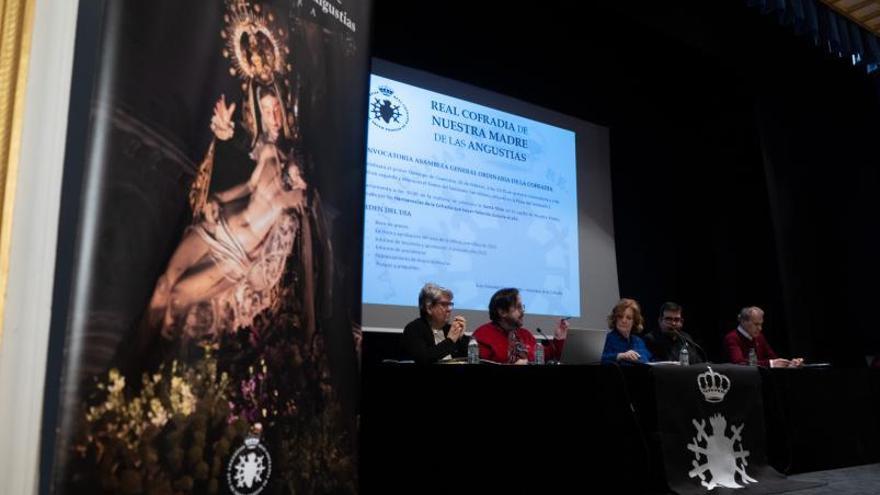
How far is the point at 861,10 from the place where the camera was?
4934 millimetres

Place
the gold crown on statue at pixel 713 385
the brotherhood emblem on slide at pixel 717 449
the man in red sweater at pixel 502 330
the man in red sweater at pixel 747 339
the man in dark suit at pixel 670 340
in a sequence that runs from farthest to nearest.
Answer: the man in red sweater at pixel 747 339
the man in dark suit at pixel 670 340
the man in red sweater at pixel 502 330
the gold crown on statue at pixel 713 385
the brotherhood emblem on slide at pixel 717 449

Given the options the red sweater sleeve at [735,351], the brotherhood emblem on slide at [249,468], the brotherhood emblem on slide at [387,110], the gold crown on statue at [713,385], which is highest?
the brotherhood emblem on slide at [387,110]

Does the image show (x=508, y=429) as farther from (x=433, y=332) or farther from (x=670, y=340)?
(x=670, y=340)

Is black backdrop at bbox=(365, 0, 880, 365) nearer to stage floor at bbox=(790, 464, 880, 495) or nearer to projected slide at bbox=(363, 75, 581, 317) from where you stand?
projected slide at bbox=(363, 75, 581, 317)

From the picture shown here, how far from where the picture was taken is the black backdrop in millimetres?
5059

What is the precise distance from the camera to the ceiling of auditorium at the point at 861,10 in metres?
4.81

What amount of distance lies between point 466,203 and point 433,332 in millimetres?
1440

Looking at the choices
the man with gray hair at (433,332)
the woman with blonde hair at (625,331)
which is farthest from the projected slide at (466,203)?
the woman with blonde hair at (625,331)

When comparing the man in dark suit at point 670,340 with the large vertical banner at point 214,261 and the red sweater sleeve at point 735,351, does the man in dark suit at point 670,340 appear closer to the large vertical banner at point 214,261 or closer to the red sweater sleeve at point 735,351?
the red sweater sleeve at point 735,351

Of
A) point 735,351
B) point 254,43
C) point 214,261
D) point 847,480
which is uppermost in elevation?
point 254,43

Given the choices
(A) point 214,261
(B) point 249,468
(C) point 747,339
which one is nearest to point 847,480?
(C) point 747,339

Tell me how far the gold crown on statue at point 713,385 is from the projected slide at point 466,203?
1.75 metres

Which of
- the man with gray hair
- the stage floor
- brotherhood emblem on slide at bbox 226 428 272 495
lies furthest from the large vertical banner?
the stage floor

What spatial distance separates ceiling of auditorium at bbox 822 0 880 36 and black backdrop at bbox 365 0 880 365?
0.46 metres
